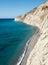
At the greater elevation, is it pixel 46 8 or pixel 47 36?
pixel 46 8

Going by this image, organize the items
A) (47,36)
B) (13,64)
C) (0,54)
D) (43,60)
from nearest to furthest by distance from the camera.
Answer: (43,60) → (47,36) → (13,64) → (0,54)

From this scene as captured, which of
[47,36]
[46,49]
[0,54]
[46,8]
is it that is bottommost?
[46,49]

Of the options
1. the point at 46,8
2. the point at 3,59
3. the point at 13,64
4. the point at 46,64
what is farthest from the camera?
the point at 46,8

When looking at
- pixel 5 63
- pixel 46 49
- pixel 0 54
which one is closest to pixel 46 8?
pixel 0 54

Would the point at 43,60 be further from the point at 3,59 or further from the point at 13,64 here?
the point at 3,59

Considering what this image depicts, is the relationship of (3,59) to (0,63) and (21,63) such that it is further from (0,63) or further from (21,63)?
(21,63)

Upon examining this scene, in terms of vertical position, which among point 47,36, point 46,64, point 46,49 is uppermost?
point 47,36

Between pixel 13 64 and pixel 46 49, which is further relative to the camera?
pixel 13 64

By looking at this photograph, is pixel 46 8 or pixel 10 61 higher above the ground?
pixel 46 8

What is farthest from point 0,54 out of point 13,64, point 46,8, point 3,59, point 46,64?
point 46,8
